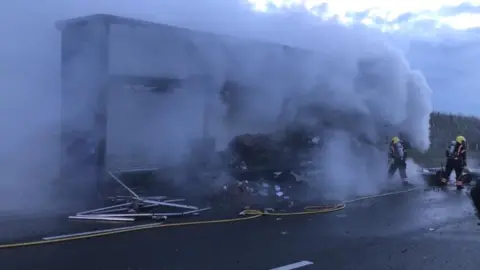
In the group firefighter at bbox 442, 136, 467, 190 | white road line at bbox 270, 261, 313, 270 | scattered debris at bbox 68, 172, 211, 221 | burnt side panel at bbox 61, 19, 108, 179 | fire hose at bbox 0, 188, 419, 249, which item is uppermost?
burnt side panel at bbox 61, 19, 108, 179

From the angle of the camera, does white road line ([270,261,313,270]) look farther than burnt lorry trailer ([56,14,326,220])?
No

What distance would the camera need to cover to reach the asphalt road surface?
18.5 ft

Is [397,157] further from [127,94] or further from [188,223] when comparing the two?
[188,223]

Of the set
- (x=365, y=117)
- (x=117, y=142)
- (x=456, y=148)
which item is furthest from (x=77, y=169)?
(x=456, y=148)

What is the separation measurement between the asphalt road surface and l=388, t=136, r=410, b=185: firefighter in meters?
4.89

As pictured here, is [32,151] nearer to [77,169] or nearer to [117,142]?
[77,169]

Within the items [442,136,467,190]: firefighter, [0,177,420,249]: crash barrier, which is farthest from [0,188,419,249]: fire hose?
[442,136,467,190]: firefighter

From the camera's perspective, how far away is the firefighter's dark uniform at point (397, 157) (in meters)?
13.8

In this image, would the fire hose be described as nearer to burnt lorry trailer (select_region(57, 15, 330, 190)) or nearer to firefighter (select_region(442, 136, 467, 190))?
burnt lorry trailer (select_region(57, 15, 330, 190))

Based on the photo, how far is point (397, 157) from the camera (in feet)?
45.3

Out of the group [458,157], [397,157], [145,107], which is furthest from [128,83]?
[458,157]

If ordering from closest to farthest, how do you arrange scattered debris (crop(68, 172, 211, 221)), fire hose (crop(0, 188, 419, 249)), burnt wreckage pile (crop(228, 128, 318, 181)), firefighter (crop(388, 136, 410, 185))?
fire hose (crop(0, 188, 419, 249)) → scattered debris (crop(68, 172, 211, 221)) → burnt wreckage pile (crop(228, 128, 318, 181)) → firefighter (crop(388, 136, 410, 185))

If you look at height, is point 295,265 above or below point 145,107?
below

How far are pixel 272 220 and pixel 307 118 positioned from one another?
15.0 ft
